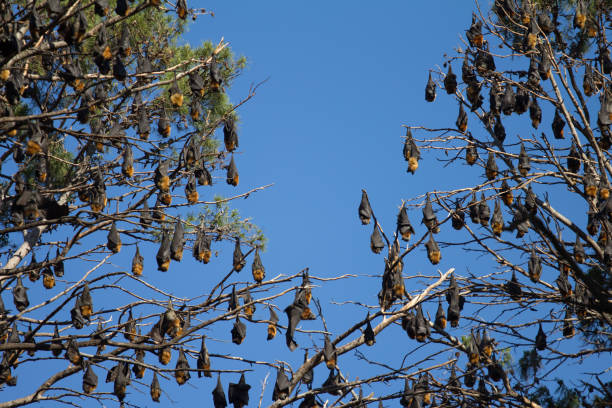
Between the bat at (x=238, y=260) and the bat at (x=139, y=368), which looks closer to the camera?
the bat at (x=238, y=260)

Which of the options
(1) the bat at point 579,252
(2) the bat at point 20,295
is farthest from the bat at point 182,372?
(1) the bat at point 579,252

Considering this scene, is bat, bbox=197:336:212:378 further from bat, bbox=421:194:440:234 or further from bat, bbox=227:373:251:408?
bat, bbox=421:194:440:234

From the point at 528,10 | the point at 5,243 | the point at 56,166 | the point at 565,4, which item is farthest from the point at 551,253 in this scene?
the point at 5,243

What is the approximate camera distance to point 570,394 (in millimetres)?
9312

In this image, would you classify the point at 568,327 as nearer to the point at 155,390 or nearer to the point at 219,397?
the point at 219,397

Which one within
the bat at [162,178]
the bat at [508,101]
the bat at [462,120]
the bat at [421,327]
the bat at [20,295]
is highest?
the bat at [462,120]

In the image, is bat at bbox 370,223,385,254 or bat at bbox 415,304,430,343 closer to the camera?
bat at bbox 415,304,430,343

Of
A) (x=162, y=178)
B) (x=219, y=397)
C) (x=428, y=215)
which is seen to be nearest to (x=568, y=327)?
(x=428, y=215)

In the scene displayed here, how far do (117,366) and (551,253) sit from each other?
576 cm

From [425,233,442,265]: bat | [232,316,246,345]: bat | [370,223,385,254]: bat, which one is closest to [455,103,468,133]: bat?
[425,233,442,265]: bat

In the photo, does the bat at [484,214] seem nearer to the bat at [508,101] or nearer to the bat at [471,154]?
the bat at [471,154]

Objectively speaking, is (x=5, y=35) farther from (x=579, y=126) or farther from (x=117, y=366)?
(x=579, y=126)

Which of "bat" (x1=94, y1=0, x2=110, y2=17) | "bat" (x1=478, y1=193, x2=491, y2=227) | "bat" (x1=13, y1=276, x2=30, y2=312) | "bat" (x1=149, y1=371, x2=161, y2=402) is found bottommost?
"bat" (x1=149, y1=371, x2=161, y2=402)

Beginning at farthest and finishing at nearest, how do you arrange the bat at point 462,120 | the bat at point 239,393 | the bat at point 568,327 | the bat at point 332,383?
the bat at point 462,120 → the bat at point 568,327 → the bat at point 239,393 → the bat at point 332,383
